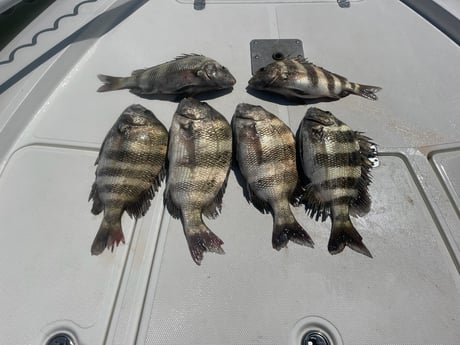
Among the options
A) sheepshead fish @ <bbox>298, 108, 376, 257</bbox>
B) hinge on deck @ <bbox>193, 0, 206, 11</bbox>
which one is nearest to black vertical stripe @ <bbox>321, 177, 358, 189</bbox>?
sheepshead fish @ <bbox>298, 108, 376, 257</bbox>

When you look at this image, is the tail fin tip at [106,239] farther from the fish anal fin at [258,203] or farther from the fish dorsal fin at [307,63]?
the fish dorsal fin at [307,63]

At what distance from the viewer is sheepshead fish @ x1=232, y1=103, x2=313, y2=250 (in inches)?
65.2

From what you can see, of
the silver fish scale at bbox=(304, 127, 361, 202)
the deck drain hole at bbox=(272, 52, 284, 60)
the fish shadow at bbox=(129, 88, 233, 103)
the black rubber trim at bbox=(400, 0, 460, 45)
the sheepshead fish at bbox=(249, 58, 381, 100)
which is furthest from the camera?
the black rubber trim at bbox=(400, 0, 460, 45)

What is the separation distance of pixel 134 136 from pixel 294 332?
1.29 metres

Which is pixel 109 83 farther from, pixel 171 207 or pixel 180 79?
pixel 171 207

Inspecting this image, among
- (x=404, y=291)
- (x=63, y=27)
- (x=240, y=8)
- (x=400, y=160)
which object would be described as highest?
(x=240, y=8)

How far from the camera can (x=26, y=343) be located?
1.42 metres

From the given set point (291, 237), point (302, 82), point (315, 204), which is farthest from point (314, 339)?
point (302, 82)

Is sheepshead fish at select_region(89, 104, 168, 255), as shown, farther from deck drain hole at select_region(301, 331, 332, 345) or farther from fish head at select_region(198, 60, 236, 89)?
deck drain hole at select_region(301, 331, 332, 345)

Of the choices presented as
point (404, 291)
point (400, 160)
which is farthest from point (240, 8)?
point (404, 291)

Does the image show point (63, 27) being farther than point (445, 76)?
Yes

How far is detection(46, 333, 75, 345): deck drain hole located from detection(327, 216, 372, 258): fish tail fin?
4.18ft

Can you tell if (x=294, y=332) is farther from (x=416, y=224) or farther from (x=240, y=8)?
(x=240, y=8)

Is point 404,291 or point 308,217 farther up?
point 308,217
